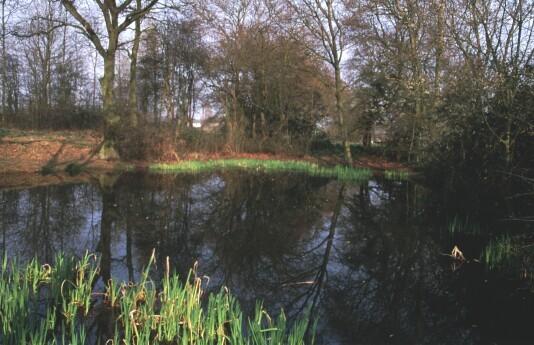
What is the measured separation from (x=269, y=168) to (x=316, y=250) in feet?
41.2

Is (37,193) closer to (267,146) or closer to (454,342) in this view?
(454,342)

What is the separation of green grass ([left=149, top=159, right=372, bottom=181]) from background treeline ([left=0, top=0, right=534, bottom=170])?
6.99ft

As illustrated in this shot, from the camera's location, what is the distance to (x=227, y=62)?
2459cm

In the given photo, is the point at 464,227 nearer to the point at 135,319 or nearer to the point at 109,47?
the point at 135,319

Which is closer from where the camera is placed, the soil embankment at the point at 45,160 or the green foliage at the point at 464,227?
the green foliage at the point at 464,227

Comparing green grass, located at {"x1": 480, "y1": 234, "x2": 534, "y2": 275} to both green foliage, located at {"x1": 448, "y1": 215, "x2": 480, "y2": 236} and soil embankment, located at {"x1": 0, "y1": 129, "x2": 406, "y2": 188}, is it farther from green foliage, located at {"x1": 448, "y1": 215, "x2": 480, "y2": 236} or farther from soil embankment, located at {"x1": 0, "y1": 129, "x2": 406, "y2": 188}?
soil embankment, located at {"x1": 0, "y1": 129, "x2": 406, "y2": 188}

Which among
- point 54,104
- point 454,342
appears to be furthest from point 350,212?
point 54,104

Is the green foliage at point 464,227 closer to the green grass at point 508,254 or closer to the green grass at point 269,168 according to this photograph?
the green grass at point 508,254

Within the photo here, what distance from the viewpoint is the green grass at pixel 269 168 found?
50.1 feet

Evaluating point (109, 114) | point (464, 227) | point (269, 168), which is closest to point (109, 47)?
point (109, 114)

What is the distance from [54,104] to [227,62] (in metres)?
14.6

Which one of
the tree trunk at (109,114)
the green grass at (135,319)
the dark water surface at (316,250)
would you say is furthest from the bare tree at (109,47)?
the green grass at (135,319)

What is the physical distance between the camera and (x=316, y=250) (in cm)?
613

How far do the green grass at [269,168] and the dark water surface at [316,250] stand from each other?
4.35 metres
